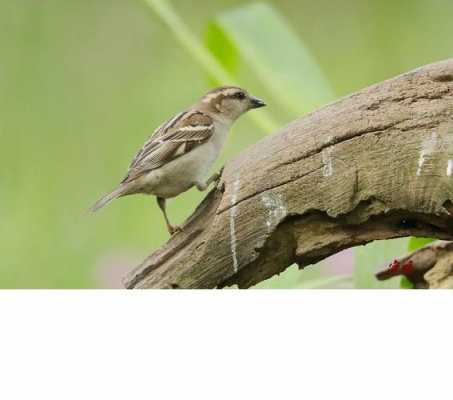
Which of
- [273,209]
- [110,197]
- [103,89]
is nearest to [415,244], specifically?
[273,209]

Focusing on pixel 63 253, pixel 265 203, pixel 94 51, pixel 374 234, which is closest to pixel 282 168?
pixel 265 203

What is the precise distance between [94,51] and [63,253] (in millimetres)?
814

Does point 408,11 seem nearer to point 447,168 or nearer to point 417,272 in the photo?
point 417,272

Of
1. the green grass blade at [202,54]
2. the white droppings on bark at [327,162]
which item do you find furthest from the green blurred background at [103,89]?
the white droppings on bark at [327,162]

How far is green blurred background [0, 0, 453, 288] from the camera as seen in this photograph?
3887mm

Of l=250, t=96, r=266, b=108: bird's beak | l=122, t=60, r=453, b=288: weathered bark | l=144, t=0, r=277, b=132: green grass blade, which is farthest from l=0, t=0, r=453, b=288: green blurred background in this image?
l=122, t=60, r=453, b=288: weathered bark

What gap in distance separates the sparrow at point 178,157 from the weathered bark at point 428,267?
477mm

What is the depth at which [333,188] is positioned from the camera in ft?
7.54

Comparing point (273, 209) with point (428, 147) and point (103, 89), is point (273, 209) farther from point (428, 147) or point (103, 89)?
point (103, 89)

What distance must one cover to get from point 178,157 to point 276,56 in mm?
770

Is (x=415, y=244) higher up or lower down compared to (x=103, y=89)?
lower down

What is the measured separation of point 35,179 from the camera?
13.2ft

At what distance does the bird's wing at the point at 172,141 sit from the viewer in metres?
2.62

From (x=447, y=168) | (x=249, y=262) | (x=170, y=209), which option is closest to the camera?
(x=447, y=168)
